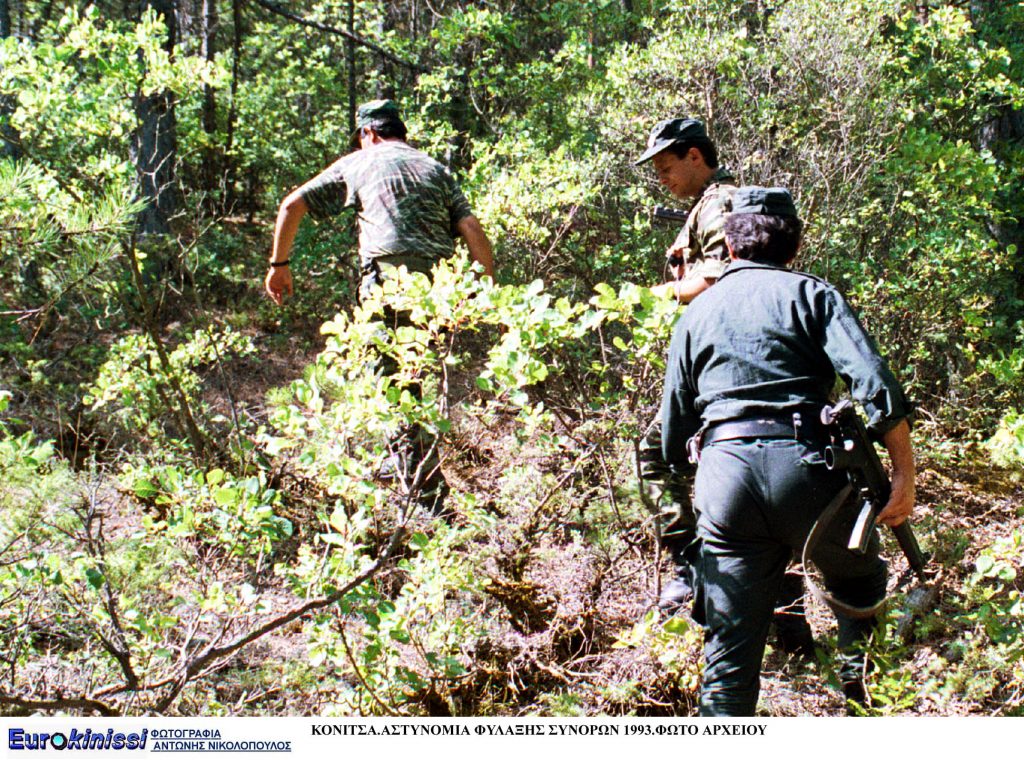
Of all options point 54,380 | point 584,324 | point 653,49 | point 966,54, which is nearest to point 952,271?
point 966,54

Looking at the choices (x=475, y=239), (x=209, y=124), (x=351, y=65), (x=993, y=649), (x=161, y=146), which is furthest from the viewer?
(x=209, y=124)

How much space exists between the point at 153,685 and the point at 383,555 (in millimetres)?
829

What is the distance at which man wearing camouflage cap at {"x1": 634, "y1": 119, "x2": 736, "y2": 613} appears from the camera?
3477 millimetres

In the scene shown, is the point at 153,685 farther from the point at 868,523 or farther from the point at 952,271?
the point at 952,271

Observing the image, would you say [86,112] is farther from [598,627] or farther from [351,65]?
[351,65]

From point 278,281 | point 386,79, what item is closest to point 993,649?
point 278,281

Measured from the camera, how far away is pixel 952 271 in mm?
5172

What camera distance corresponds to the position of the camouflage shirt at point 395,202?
14.5ft

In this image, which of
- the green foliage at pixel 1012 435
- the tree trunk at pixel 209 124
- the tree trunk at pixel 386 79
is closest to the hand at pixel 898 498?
the green foliage at pixel 1012 435

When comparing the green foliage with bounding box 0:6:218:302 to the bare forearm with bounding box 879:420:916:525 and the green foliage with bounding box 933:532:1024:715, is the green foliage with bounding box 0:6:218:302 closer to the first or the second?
the bare forearm with bounding box 879:420:916:525

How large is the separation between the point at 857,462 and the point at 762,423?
1.00 feet

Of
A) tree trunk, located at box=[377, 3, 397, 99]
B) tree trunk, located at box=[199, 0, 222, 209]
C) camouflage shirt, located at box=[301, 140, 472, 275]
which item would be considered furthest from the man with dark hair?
tree trunk, located at box=[199, 0, 222, 209]

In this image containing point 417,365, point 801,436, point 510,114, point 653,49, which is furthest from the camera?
point 510,114

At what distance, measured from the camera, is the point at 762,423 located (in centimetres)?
255
